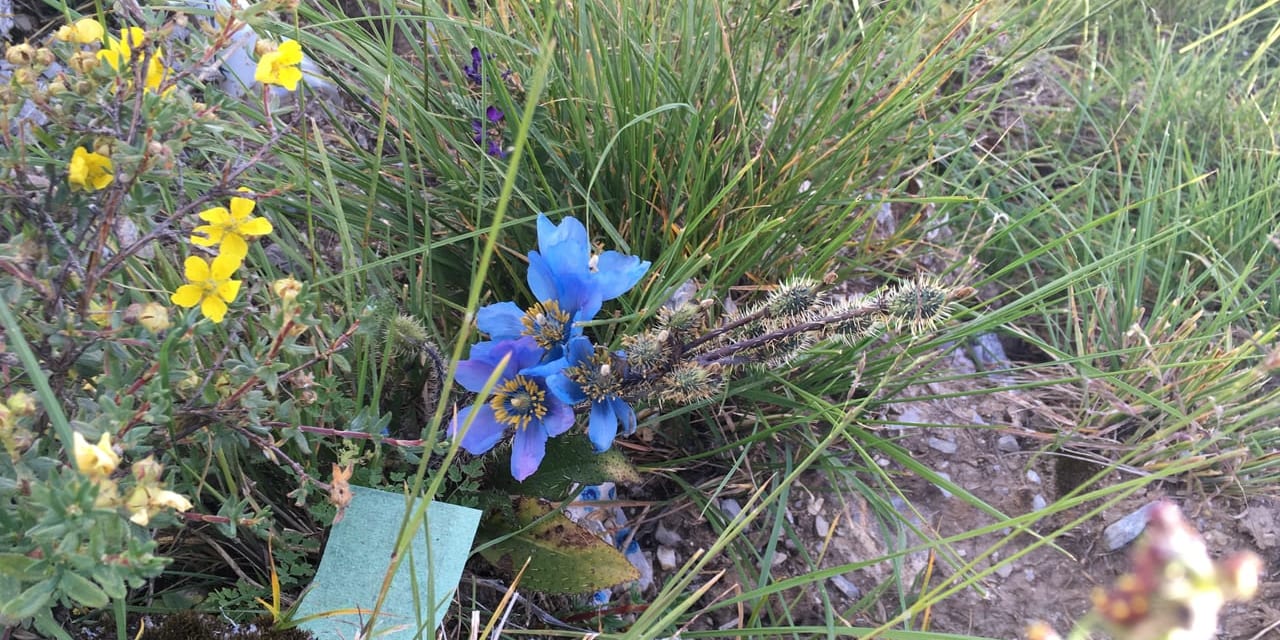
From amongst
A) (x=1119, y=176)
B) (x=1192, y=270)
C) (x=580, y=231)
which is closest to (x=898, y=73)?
(x=1119, y=176)

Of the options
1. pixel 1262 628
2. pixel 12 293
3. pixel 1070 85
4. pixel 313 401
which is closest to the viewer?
pixel 12 293

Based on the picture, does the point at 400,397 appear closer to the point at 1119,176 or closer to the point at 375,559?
the point at 375,559

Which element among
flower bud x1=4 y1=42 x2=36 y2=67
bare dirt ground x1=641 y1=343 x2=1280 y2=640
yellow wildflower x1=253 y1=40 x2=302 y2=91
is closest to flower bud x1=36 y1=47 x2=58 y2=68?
flower bud x1=4 y1=42 x2=36 y2=67

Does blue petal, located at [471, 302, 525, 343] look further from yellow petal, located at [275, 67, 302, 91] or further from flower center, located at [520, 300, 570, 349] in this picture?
yellow petal, located at [275, 67, 302, 91]

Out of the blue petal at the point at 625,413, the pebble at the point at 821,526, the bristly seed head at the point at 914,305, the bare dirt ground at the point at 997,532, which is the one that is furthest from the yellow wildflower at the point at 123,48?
the pebble at the point at 821,526

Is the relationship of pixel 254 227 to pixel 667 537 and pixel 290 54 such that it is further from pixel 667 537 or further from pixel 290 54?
pixel 667 537

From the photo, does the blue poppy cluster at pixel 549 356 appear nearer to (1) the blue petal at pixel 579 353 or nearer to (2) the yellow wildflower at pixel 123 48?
(1) the blue petal at pixel 579 353
